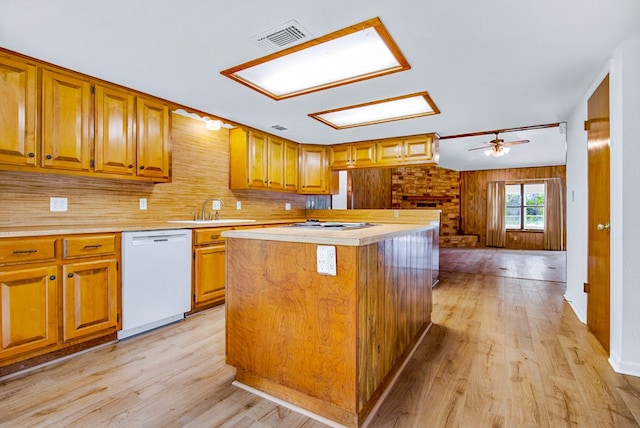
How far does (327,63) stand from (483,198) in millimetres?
8239

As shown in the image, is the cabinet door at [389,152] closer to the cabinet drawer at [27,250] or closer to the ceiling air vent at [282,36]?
the ceiling air vent at [282,36]

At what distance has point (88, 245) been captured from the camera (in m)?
2.25

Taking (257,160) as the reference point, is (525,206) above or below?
below

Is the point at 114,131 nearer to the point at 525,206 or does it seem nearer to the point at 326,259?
the point at 326,259

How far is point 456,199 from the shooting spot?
30.7ft

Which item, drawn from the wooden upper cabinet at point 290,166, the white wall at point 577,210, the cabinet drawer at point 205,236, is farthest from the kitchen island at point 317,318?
the wooden upper cabinet at point 290,166

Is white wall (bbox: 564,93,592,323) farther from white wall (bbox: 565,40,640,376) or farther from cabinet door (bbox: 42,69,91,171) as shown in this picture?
cabinet door (bbox: 42,69,91,171)

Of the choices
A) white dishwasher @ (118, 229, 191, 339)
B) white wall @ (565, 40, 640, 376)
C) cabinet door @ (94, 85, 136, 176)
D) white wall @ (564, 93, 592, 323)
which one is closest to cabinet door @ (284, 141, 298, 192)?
white dishwasher @ (118, 229, 191, 339)

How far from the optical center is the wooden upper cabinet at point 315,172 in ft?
16.6

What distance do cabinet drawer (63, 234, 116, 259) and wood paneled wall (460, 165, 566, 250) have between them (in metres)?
9.09

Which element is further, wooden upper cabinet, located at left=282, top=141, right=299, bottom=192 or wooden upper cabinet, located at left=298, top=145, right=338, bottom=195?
wooden upper cabinet, located at left=298, top=145, right=338, bottom=195

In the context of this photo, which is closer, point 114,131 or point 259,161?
point 114,131

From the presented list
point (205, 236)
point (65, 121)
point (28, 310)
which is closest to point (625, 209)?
point (205, 236)

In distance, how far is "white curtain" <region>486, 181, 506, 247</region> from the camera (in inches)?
354
